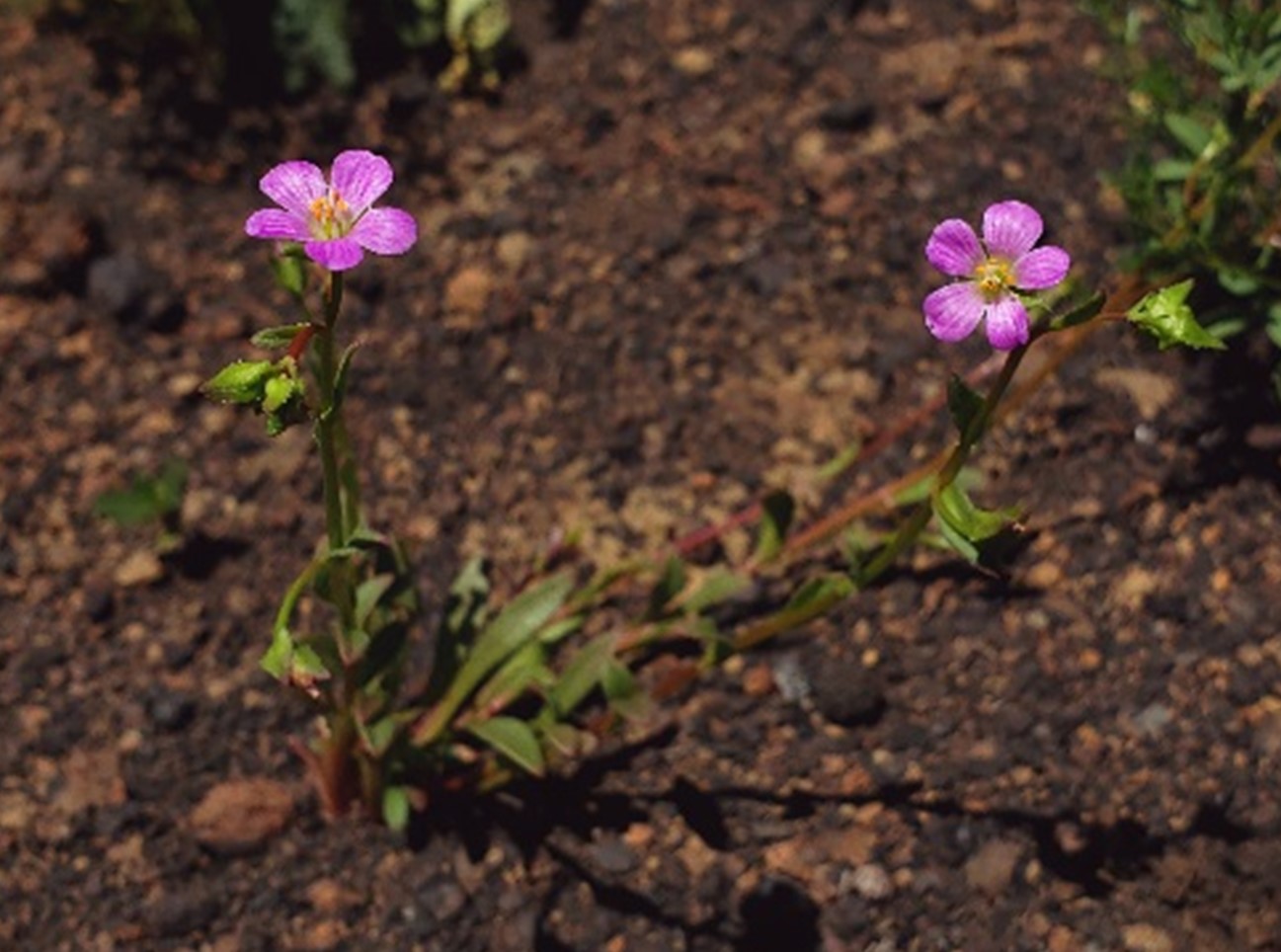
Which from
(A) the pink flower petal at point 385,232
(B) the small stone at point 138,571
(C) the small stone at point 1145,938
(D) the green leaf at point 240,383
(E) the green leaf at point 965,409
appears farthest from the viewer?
(B) the small stone at point 138,571

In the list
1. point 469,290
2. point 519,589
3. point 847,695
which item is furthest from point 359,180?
point 469,290

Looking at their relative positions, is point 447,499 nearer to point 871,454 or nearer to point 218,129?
point 871,454

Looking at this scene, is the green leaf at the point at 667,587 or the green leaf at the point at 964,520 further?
the green leaf at the point at 667,587

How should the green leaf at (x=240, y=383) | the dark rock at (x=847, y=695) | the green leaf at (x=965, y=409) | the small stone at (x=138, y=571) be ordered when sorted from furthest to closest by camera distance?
1. the small stone at (x=138, y=571)
2. the dark rock at (x=847, y=695)
3. the green leaf at (x=965, y=409)
4. the green leaf at (x=240, y=383)

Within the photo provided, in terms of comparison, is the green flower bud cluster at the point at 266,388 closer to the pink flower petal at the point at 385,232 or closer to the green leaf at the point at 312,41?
the pink flower petal at the point at 385,232

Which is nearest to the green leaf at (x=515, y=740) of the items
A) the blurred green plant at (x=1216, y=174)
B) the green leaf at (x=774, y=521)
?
the green leaf at (x=774, y=521)

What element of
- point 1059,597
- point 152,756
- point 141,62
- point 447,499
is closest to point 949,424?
point 1059,597

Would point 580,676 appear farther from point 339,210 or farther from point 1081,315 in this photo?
point 1081,315
